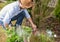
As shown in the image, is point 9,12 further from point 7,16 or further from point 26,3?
point 26,3

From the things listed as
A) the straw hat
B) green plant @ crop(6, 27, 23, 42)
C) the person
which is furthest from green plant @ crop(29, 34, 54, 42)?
the straw hat

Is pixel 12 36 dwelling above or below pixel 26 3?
below

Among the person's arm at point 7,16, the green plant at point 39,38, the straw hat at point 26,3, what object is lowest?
the green plant at point 39,38

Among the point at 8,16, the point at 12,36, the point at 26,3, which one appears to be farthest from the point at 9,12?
the point at 12,36

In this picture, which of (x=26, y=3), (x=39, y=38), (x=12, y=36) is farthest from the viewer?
(x=39, y=38)

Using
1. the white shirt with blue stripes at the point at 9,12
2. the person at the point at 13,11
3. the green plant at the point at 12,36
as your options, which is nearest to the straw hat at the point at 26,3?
the person at the point at 13,11

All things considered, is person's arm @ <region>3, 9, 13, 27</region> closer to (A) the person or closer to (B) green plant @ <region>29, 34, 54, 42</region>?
(A) the person

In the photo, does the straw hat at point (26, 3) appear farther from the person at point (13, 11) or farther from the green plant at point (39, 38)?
the green plant at point (39, 38)

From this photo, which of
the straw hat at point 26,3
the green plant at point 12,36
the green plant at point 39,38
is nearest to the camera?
the straw hat at point 26,3

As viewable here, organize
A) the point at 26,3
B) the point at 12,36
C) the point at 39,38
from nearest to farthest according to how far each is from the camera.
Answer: the point at 26,3 → the point at 12,36 → the point at 39,38

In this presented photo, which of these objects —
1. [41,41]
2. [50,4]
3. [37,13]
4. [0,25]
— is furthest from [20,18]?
[50,4]

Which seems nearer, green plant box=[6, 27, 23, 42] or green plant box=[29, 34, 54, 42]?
green plant box=[6, 27, 23, 42]

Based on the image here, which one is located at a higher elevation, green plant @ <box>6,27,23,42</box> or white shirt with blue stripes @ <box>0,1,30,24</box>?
white shirt with blue stripes @ <box>0,1,30,24</box>

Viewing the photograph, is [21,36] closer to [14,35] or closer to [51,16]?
[14,35]
